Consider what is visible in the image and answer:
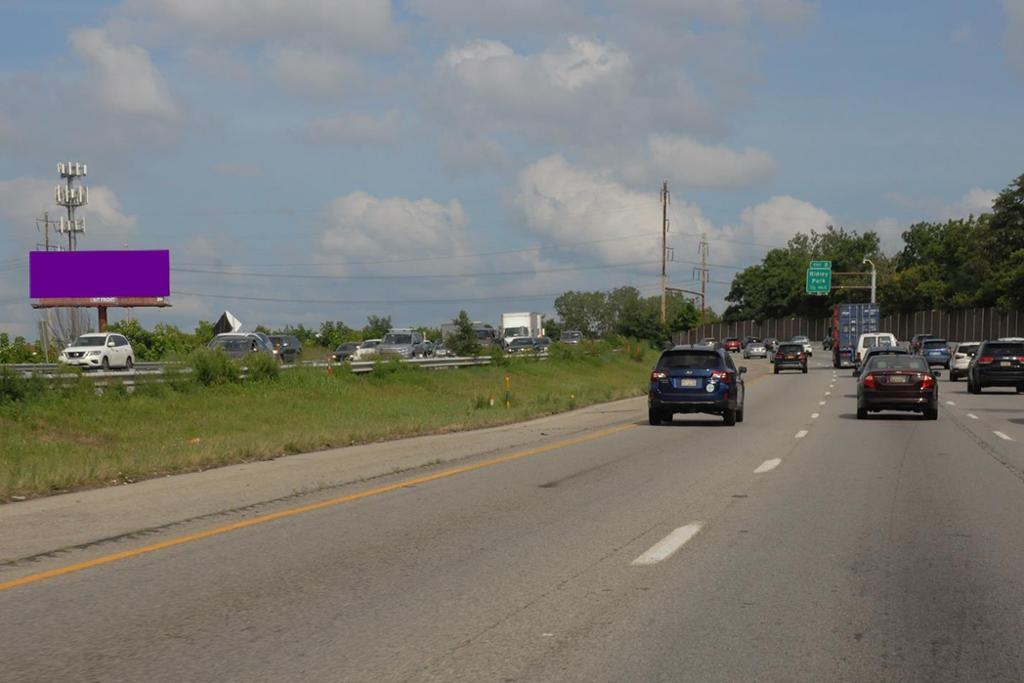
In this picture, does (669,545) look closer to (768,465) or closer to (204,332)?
(768,465)

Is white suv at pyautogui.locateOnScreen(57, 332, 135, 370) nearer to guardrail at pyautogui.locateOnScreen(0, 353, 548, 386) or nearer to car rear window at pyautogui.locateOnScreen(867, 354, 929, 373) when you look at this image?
guardrail at pyautogui.locateOnScreen(0, 353, 548, 386)

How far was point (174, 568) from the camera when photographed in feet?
32.8

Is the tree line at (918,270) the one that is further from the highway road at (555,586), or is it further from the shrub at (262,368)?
the highway road at (555,586)

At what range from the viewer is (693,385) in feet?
90.7

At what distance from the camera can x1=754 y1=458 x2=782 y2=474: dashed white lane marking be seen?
17.8 m

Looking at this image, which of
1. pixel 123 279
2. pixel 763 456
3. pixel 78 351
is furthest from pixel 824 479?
pixel 123 279

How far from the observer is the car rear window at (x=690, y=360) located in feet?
91.7

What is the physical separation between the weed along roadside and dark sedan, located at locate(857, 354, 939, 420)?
8261mm

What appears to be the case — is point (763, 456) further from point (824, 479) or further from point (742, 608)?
point (742, 608)

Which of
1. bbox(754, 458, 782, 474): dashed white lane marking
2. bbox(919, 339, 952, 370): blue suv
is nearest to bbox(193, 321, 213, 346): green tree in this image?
bbox(919, 339, 952, 370): blue suv

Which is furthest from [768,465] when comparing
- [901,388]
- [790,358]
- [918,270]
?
[918,270]

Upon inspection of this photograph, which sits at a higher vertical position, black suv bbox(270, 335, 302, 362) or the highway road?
black suv bbox(270, 335, 302, 362)

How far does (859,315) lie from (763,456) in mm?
58945

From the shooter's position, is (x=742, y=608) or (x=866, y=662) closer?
(x=866, y=662)
